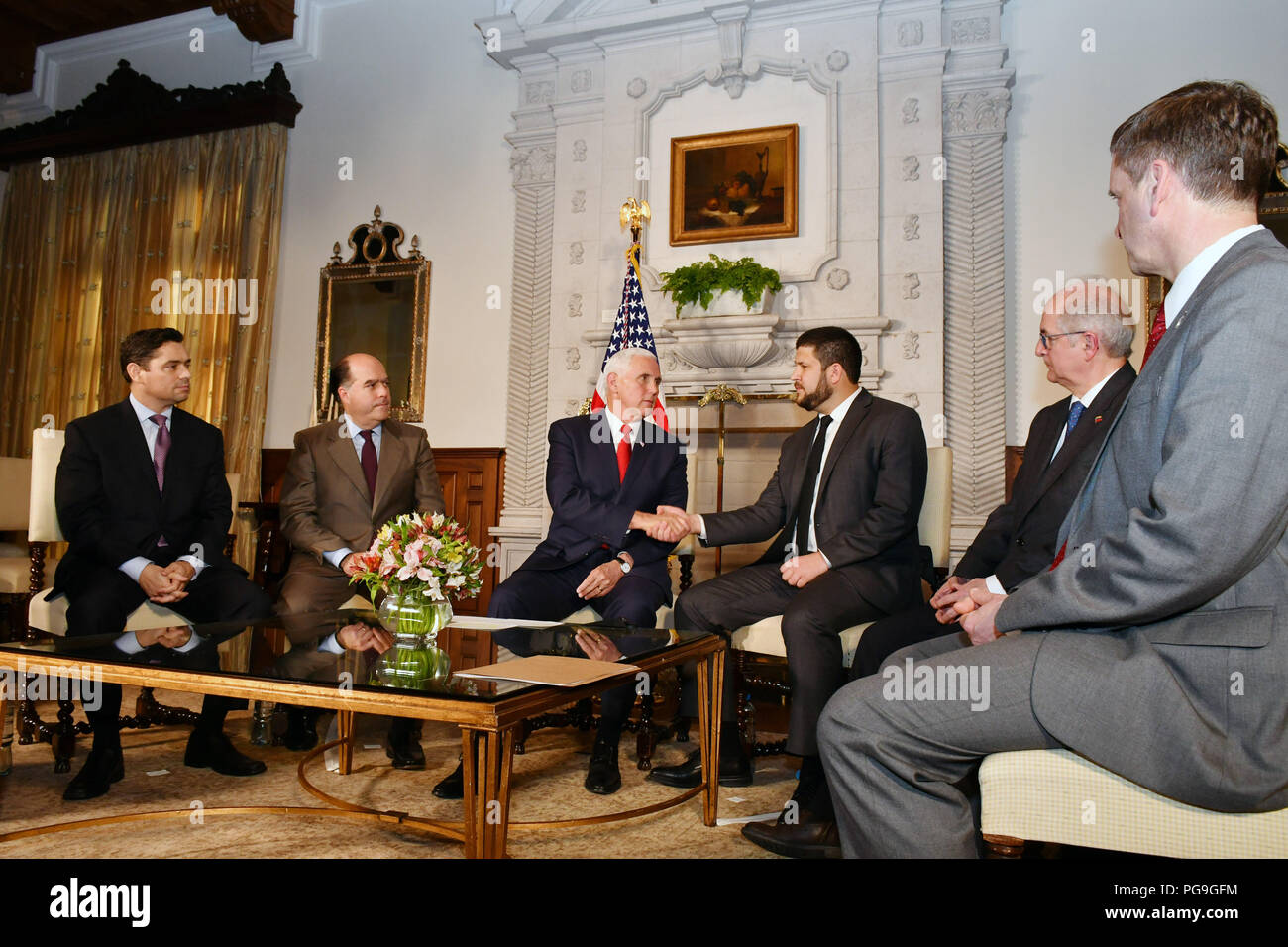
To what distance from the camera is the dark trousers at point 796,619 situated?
10.2 feet

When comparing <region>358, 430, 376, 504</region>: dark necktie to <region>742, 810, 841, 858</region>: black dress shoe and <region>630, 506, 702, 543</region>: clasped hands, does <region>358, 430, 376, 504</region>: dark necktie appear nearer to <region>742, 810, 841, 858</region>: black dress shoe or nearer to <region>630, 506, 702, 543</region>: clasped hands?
<region>630, 506, 702, 543</region>: clasped hands

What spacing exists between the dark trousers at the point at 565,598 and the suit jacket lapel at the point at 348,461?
2.99 ft

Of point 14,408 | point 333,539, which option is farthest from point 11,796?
point 14,408

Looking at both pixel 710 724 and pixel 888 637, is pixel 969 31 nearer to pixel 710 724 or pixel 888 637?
pixel 888 637

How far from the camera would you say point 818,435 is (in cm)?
385

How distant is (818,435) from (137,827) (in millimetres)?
2762

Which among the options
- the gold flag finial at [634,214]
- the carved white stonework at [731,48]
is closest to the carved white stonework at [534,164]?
the gold flag finial at [634,214]

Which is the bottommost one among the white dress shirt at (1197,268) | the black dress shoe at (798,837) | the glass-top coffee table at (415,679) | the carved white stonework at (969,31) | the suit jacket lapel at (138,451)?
the black dress shoe at (798,837)

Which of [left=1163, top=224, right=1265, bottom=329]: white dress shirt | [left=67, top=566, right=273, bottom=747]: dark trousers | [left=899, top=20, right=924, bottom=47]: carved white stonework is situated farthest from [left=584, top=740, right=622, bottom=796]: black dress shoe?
[left=899, top=20, right=924, bottom=47]: carved white stonework

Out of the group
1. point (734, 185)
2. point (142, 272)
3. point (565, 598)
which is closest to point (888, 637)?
point (565, 598)

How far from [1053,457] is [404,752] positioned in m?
2.57

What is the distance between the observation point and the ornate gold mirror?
7.04 meters

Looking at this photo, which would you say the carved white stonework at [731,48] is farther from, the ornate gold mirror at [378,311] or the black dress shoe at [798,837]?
the black dress shoe at [798,837]

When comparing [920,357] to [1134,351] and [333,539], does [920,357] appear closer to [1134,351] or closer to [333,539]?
[1134,351]
